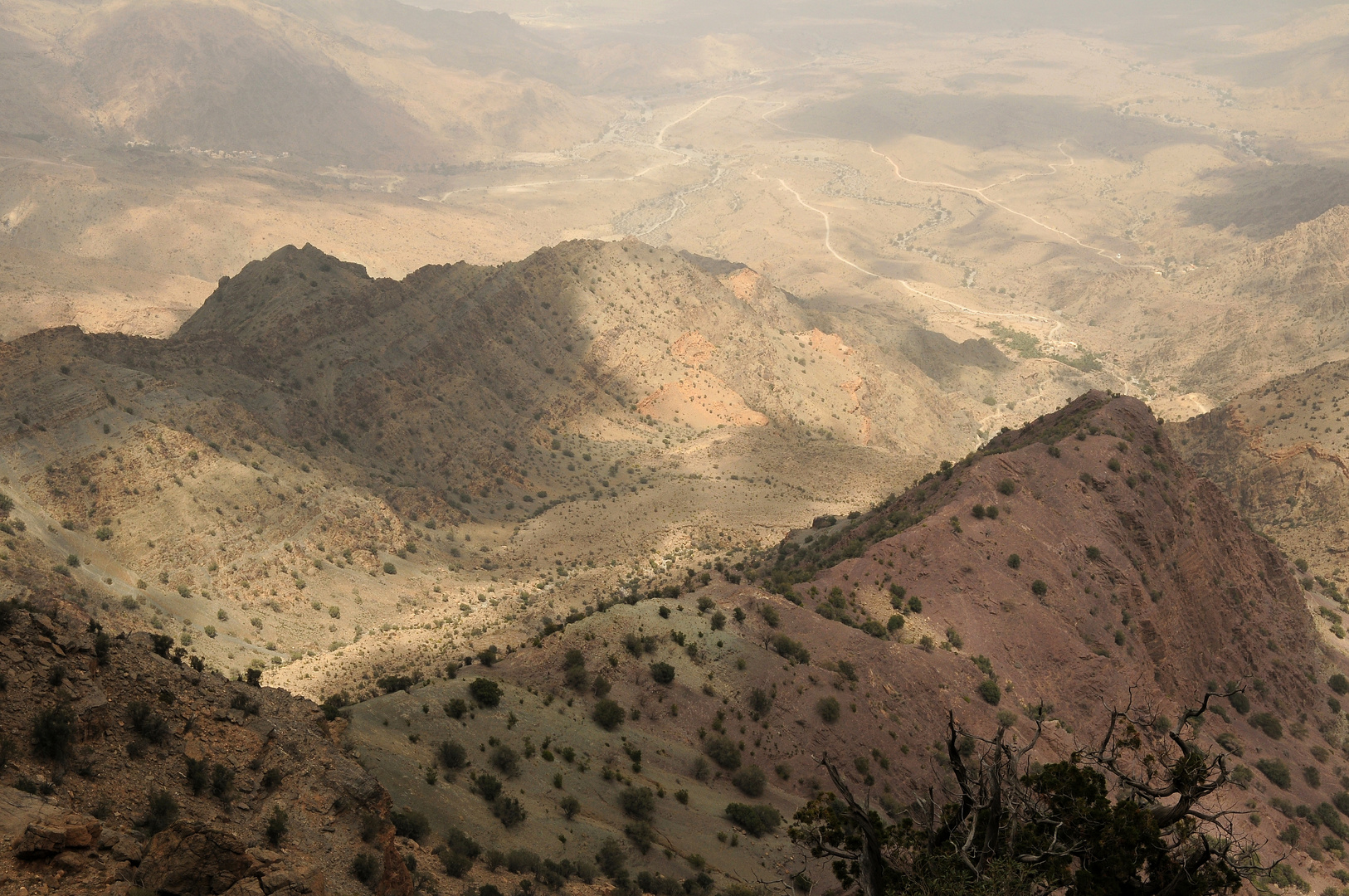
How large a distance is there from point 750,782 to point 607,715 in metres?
5.22

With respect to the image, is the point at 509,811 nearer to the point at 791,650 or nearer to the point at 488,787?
the point at 488,787

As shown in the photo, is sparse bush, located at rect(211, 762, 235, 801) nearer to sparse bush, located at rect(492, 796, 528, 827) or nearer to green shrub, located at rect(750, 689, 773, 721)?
sparse bush, located at rect(492, 796, 528, 827)

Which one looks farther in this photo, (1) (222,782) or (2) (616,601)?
(2) (616,601)

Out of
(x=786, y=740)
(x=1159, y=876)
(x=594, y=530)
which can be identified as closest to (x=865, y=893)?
(x=1159, y=876)

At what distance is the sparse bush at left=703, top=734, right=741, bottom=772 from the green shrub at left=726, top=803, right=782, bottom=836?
2.31 metres

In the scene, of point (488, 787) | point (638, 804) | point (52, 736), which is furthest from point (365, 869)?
point (638, 804)

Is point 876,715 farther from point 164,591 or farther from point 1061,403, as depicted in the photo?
point 1061,403

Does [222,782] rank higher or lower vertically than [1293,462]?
higher

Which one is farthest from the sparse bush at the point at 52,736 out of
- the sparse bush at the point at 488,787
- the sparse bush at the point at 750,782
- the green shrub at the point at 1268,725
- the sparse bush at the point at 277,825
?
the green shrub at the point at 1268,725

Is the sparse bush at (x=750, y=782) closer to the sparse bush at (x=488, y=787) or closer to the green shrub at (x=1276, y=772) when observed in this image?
the sparse bush at (x=488, y=787)

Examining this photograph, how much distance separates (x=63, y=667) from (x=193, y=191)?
164712 millimetres

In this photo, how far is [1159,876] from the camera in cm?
1670

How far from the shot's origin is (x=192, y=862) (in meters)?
12.9

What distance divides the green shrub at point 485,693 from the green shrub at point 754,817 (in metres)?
8.20
